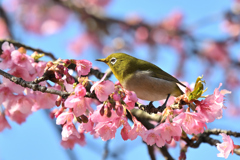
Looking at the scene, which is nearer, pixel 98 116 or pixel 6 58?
pixel 98 116

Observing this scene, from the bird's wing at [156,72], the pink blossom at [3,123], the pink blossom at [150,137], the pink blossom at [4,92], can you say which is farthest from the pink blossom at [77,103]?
the pink blossom at [3,123]

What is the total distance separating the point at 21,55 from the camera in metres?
2.42

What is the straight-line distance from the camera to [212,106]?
201 cm

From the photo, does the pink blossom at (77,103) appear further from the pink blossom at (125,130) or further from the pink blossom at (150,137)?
the pink blossom at (150,137)

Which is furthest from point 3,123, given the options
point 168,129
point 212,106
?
point 212,106

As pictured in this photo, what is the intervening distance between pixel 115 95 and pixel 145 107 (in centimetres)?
42

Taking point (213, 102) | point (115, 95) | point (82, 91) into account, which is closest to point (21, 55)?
point (82, 91)

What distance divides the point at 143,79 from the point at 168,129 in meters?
0.69

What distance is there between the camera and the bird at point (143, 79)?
258 cm

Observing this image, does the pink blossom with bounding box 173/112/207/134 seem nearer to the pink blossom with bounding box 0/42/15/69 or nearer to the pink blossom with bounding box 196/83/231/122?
the pink blossom with bounding box 196/83/231/122

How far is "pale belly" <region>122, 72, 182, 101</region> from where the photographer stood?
257 centimetres

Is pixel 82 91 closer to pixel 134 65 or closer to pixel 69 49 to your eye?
pixel 134 65

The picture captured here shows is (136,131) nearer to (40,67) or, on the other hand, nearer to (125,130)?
(125,130)

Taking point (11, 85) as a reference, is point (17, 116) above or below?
below
